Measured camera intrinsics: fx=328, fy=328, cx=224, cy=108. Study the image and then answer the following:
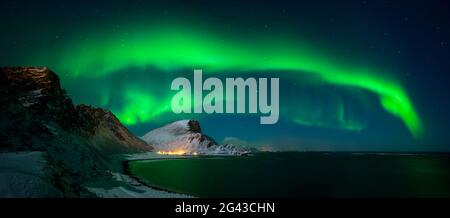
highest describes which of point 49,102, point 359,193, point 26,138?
point 49,102

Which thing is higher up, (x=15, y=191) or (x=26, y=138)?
(x=26, y=138)

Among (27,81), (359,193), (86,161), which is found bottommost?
(359,193)

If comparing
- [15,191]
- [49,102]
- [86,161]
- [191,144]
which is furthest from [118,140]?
[15,191]

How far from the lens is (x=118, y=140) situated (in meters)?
159

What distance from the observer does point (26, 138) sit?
75.0 ft
